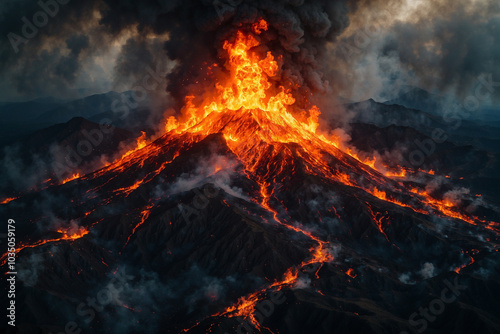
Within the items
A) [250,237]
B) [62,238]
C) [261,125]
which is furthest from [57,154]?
[250,237]

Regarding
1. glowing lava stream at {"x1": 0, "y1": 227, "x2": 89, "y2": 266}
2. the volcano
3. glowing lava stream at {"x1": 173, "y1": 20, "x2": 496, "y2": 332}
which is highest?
glowing lava stream at {"x1": 173, "y1": 20, "x2": 496, "y2": 332}

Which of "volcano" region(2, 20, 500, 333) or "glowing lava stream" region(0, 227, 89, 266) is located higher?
"volcano" region(2, 20, 500, 333)

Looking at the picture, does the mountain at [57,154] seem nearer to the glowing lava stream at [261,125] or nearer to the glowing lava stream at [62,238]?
the glowing lava stream at [261,125]

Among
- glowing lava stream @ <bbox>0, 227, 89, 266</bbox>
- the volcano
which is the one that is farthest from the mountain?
glowing lava stream @ <bbox>0, 227, 89, 266</bbox>

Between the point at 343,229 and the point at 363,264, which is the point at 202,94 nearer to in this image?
the point at 343,229

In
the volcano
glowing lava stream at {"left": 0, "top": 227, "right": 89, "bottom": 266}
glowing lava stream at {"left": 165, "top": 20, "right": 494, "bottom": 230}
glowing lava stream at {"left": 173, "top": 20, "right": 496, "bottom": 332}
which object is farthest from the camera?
glowing lava stream at {"left": 165, "top": 20, "right": 494, "bottom": 230}

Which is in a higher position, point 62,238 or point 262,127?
point 262,127

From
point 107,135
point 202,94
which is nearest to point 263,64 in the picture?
point 202,94

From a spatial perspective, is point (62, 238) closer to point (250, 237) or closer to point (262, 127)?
point (250, 237)

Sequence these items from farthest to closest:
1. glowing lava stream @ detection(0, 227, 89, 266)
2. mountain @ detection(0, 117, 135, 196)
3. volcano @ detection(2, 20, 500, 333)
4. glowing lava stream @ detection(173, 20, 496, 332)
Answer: mountain @ detection(0, 117, 135, 196), glowing lava stream @ detection(173, 20, 496, 332), glowing lava stream @ detection(0, 227, 89, 266), volcano @ detection(2, 20, 500, 333)

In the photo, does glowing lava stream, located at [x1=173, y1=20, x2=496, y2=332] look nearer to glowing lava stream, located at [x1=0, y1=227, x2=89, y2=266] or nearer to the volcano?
the volcano
